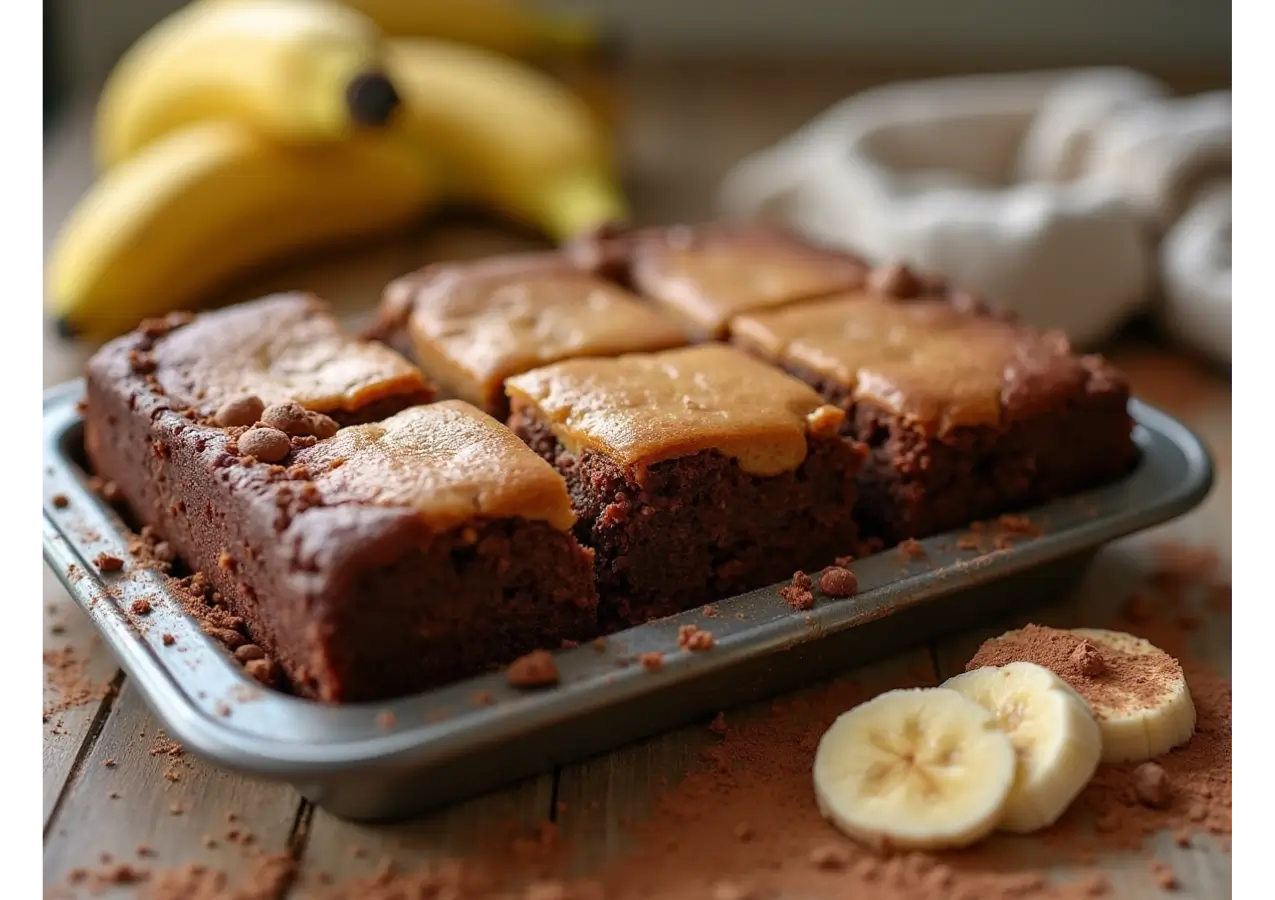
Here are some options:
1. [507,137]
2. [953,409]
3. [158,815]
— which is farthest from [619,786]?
[507,137]

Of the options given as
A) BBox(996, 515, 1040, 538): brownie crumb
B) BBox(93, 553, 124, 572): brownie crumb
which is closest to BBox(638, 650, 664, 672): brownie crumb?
BBox(996, 515, 1040, 538): brownie crumb

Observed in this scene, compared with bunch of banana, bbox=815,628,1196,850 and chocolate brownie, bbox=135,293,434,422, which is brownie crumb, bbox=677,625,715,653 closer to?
bunch of banana, bbox=815,628,1196,850

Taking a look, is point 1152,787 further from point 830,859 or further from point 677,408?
point 677,408

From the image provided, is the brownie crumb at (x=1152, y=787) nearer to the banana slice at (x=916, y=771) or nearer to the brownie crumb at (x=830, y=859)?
the banana slice at (x=916, y=771)

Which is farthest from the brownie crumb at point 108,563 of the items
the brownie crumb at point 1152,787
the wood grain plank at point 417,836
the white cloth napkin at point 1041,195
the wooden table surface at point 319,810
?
the white cloth napkin at point 1041,195
